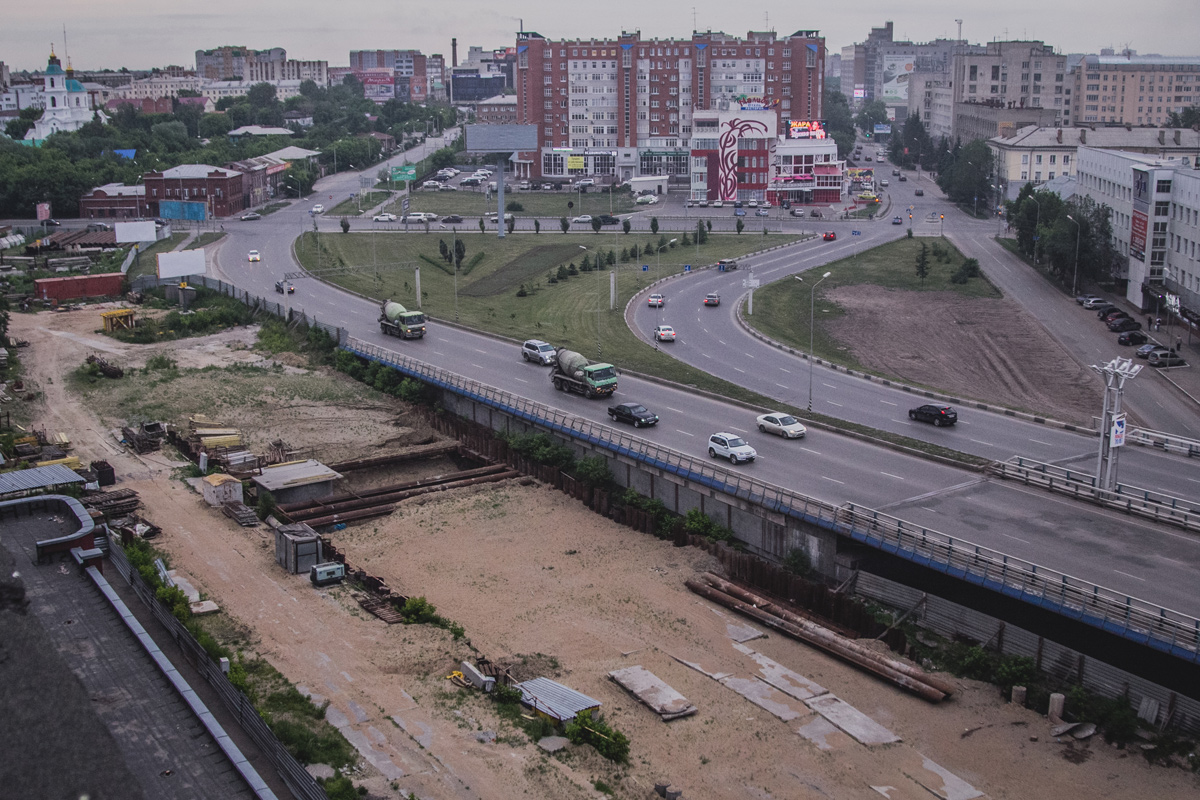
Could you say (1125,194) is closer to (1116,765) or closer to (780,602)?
(780,602)

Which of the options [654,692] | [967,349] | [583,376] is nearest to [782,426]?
[583,376]

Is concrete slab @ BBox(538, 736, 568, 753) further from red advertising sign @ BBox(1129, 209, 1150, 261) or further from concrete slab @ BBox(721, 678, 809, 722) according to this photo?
red advertising sign @ BBox(1129, 209, 1150, 261)

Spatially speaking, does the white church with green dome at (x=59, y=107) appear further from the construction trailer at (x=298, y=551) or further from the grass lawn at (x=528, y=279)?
the construction trailer at (x=298, y=551)

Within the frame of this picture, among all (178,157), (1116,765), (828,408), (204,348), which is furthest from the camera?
(178,157)

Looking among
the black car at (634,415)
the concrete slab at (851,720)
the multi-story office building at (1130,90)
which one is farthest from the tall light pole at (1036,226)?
the multi-story office building at (1130,90)

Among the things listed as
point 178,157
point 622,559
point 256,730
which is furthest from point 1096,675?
point 178,157
